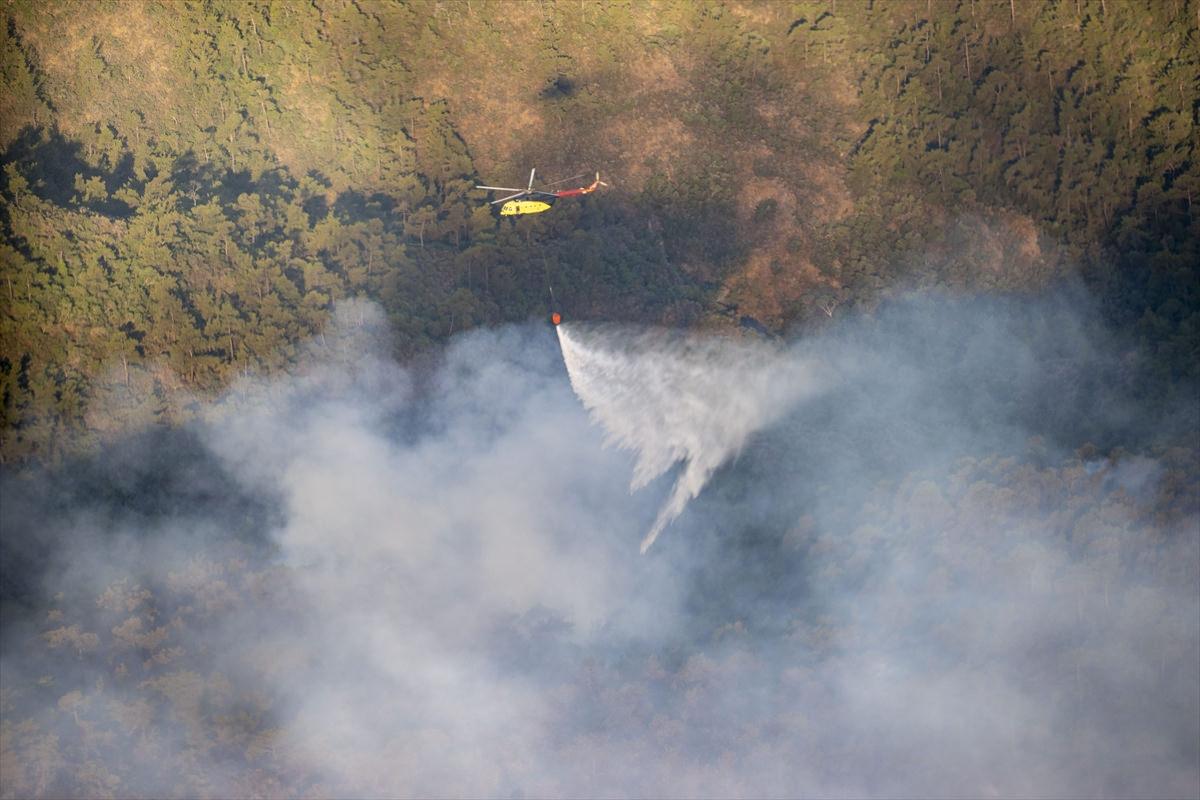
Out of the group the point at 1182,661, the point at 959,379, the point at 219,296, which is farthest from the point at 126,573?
the point at 1182,661

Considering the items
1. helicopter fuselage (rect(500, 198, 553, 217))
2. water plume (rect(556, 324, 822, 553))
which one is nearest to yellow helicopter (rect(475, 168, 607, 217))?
helicopter fuselage (rect(500, 198, 553, 217))

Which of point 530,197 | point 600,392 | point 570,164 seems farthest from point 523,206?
point 600,392

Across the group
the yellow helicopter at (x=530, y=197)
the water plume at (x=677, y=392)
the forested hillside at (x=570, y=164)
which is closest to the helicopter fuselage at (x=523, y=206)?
the yellow helicopter at (x=530, y=197)

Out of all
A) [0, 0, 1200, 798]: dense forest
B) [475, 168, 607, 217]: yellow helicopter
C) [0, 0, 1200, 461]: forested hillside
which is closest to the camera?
[0, 0, 1200, 798]: dense forest

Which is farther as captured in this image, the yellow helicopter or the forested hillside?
the yellow helicopter

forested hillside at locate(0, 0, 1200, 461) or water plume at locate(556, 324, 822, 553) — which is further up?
forested hillside at locate(0, 0, 1200, 461)

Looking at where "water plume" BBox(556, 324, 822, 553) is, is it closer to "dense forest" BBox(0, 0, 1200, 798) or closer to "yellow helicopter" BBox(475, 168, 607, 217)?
"dense forest" BBox(0, 0, 1200, 798)

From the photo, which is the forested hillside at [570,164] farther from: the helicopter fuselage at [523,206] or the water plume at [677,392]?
the water plume at [677,392]
